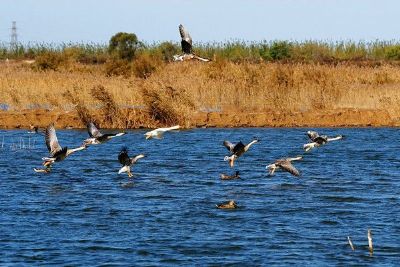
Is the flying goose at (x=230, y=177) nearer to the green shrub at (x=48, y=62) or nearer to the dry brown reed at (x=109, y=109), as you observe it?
the dry brown reed at (x=109, y=109)

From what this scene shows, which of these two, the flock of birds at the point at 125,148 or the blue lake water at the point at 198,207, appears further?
the flock of birds at the point at 125,148

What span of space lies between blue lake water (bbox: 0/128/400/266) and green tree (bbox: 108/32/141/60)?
98.9ft

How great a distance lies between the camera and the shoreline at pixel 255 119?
1300 inches

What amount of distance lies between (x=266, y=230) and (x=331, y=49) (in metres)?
49.1

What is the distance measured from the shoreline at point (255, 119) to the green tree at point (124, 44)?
25269 mm

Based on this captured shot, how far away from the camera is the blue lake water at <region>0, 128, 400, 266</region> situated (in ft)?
46.4

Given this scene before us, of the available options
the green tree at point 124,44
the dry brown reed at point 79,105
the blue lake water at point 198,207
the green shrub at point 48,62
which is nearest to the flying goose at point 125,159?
the blue lake water at point 198,207

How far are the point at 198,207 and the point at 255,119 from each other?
1574 centimetres

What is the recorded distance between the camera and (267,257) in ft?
45.5

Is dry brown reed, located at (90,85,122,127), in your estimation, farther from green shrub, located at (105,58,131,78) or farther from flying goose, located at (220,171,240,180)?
green shrub, located at (105,58,131,78)

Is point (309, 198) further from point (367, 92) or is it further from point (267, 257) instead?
point (367, 92)

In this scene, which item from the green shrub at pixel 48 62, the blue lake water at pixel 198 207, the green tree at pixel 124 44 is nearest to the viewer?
the blue lake water at pixel 198 207

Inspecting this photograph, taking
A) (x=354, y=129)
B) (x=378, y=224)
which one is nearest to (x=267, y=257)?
(x=378, y=224)

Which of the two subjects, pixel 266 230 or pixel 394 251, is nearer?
pixel 394 251
